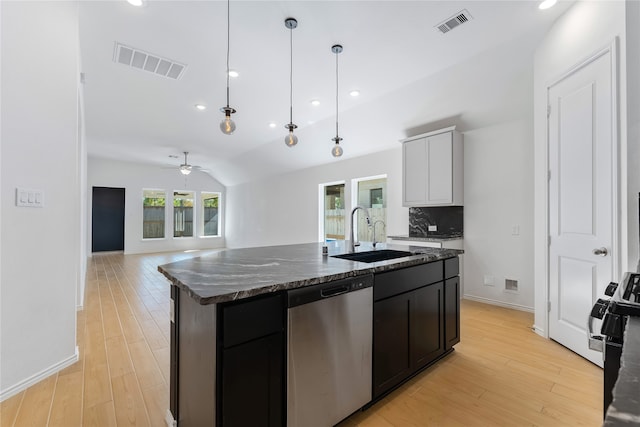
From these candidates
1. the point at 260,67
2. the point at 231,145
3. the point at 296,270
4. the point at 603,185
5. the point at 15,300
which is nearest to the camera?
the point at 296,270

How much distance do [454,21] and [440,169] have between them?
2004 mm

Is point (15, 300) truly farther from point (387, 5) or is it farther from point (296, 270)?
point (387, 5)

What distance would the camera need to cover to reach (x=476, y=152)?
163 inches

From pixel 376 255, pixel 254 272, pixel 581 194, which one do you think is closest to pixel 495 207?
pixel 581 194

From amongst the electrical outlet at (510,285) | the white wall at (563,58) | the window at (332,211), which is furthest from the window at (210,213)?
the white wall at (563,58)

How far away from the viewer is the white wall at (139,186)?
8.64 m

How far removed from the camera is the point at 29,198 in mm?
2088

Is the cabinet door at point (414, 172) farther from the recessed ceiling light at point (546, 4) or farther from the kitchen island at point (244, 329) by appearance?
the kitchen island at point (244, 329)

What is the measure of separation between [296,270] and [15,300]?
Answer: 1999 millimetres

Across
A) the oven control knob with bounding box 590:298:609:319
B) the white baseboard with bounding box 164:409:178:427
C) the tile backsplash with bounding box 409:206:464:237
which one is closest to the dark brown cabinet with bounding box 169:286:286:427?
the white baseboard with bounding box 164:409:178:427

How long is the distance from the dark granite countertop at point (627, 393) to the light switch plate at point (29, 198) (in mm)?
2972

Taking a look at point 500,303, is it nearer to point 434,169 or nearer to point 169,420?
point 434,169

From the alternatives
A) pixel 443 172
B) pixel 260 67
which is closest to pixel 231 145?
pixel 260 67

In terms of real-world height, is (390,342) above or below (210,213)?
below
